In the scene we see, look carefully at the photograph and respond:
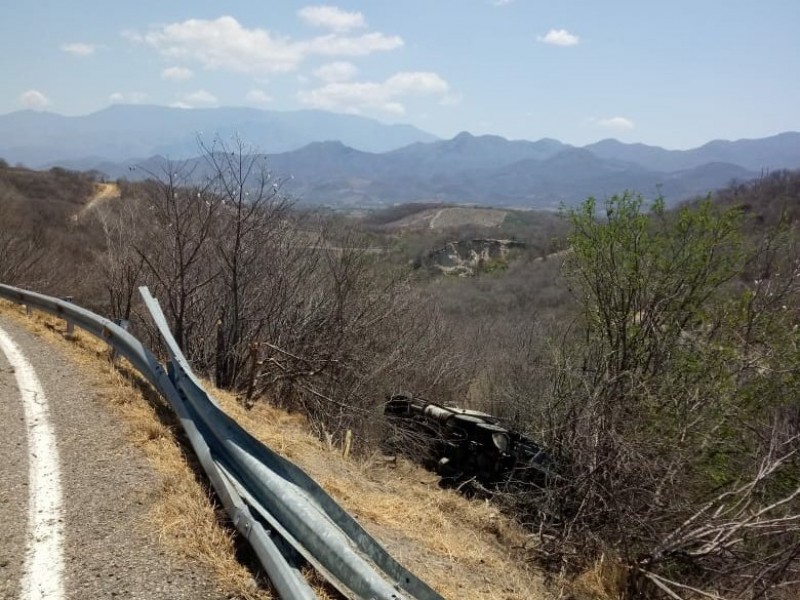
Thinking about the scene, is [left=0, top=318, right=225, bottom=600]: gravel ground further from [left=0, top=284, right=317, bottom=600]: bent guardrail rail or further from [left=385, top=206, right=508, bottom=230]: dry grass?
[left=385, top=206, right=508, bottom=230]: dry grass

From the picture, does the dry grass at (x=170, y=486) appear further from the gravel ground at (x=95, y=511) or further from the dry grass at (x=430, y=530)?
the dry grass at (x=430, y=530)

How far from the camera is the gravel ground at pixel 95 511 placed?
3.24 m

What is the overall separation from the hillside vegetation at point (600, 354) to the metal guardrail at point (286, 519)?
12.8 ft

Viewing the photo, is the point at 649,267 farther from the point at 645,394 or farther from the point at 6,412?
the point at 6,412

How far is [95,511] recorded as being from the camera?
3912 millimetres

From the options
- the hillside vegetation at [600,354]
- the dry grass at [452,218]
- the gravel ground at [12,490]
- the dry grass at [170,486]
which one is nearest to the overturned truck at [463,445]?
the hillside vegetation at [600,354]

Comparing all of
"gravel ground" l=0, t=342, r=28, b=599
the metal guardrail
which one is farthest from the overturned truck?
"gravel ground" l=0, t=342, r=28, b=599

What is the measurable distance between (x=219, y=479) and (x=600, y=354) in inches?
352

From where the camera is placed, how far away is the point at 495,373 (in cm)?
2306

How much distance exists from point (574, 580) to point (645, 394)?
3.57 meters

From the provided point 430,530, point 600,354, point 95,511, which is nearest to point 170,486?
point 95,511

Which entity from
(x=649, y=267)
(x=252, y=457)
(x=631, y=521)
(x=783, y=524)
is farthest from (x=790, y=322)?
(x=252, y=457)

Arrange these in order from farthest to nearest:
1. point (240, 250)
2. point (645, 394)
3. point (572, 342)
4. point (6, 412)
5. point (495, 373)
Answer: point (495, 373)
point (572, 342)
point (240, 250)
point (645, 394)
point (6, 412)

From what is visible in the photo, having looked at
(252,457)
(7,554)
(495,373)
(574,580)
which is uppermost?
(252,457)
